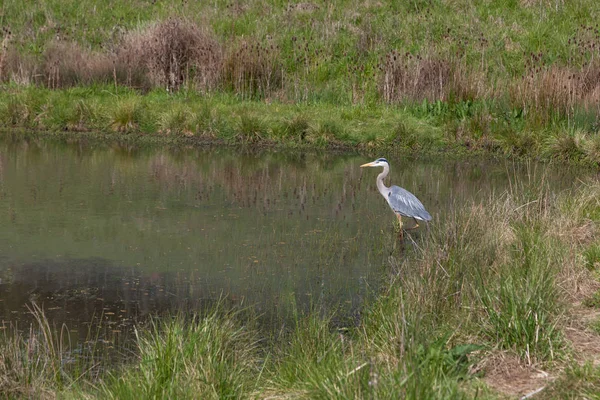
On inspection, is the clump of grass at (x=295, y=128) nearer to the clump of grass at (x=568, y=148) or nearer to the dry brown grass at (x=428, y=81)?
the dry brown grass at (x=428, y=81)

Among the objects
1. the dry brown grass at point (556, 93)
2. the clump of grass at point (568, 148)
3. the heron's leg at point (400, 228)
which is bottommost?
the heron's leg at point (400, 228)

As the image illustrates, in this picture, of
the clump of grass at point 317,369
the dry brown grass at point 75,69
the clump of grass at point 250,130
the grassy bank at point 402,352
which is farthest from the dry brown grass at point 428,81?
the clump of grass at point 317,369

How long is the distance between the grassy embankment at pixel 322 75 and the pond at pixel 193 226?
2.40 feet

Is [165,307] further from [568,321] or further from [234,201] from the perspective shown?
[234,201]

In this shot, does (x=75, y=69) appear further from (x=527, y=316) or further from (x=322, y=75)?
(x=527, y=316)

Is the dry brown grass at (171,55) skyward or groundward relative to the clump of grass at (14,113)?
skyward

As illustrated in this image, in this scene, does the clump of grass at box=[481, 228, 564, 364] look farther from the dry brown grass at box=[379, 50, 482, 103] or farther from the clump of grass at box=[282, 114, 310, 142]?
the dry brown grass at box=[379, 50, 482, 103]

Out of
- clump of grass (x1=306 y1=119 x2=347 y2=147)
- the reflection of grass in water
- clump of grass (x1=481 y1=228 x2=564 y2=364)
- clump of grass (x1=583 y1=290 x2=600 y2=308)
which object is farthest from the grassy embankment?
clump of grass (x1=481 y1=228 x2=564 y2=364)

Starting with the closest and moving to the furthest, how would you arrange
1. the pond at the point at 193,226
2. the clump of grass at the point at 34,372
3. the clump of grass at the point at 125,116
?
the clump of grass at the point at 34,372, the pond at the point at 193,226, the clump of grass at the point at 125,116

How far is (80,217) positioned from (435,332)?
12.5ft

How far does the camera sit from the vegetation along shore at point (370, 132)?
3.49 m

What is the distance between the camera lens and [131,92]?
40.0 ft

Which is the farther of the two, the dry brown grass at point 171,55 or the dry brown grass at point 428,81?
the dry brown grass at point 171,55

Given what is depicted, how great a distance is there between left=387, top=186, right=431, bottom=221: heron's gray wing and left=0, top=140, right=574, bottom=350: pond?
0.69 ft
